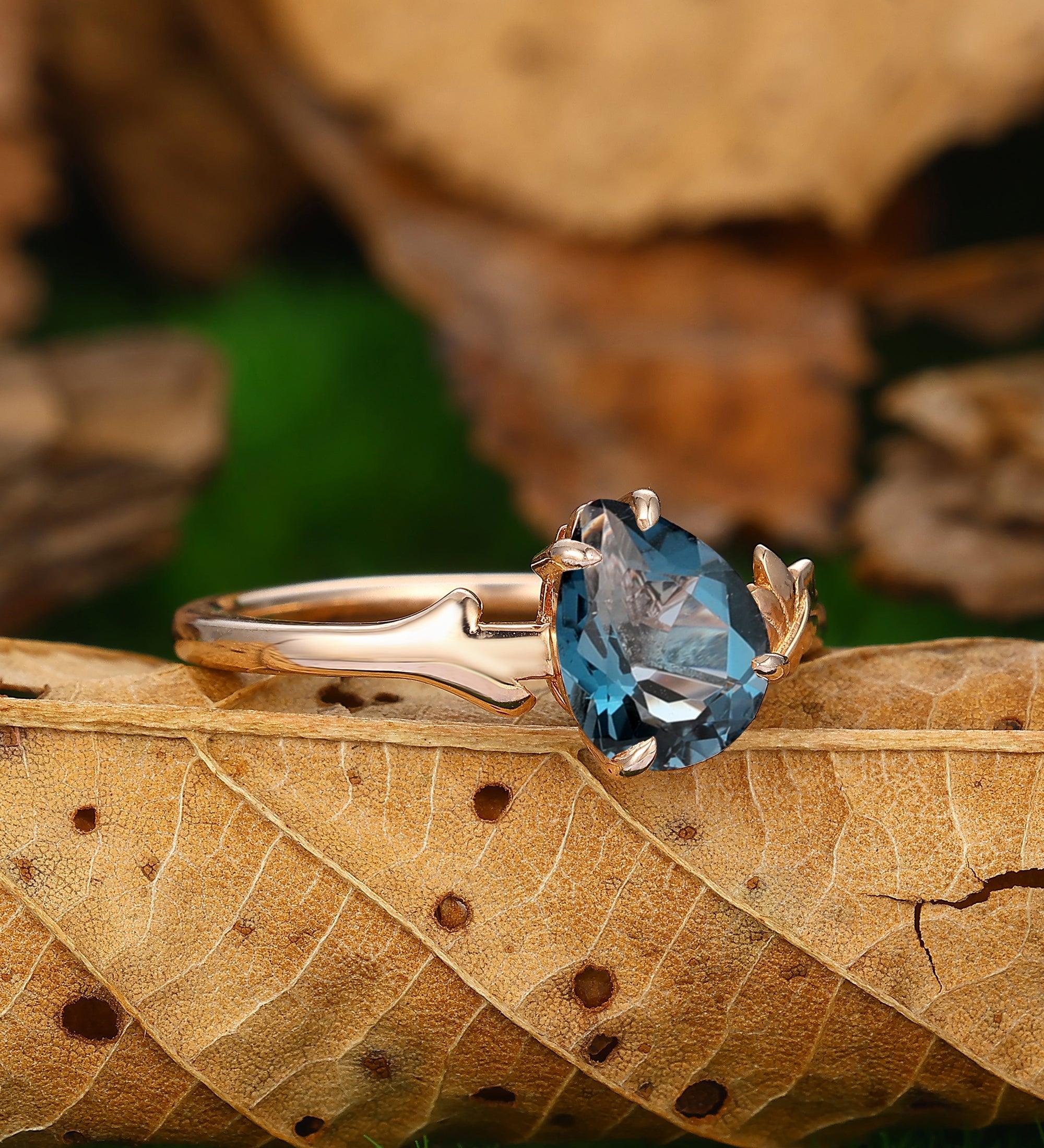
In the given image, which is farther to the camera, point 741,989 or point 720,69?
point 720,69

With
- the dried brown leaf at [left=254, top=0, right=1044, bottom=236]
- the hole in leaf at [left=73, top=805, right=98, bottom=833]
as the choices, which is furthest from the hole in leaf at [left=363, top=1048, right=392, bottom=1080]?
the dried brown leaf at [left=254, top=0, right=1044, bottom=236]

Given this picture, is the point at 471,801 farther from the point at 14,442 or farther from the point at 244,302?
the point at 244,302

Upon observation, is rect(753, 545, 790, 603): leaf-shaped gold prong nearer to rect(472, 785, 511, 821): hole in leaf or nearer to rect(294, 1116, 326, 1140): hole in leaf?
rect(472, 785, 511, 821): hole in leaf

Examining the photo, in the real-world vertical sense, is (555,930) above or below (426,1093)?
above

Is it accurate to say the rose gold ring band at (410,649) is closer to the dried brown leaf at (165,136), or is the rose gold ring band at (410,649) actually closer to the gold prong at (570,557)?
the gold prong at (570,557)

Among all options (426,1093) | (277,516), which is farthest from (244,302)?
(426,1093)

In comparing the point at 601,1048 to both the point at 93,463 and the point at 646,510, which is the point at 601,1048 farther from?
the point at 93,463

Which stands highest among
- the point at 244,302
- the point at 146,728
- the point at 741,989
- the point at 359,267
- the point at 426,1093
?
the point at 359,267
